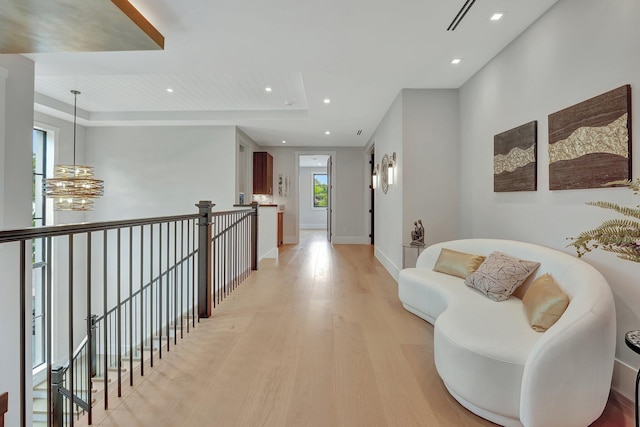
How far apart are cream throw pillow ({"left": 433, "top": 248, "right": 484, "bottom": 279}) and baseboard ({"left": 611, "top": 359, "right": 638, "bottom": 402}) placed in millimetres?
1130

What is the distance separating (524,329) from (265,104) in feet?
16.8

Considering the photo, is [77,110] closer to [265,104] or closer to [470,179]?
[265,104]

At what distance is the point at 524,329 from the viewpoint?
187 cm

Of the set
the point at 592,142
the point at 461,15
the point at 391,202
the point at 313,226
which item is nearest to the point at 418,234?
the point at 391,202

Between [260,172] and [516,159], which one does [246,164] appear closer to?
[260,172]

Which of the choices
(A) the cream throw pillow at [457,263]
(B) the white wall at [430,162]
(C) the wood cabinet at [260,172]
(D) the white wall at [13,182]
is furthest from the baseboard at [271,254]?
(A) the cream throw pillow at [457,263]

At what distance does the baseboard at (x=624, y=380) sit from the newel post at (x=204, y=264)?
3.14m

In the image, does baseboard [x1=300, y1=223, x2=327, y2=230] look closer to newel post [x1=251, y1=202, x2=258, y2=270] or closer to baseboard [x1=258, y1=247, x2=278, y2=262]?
baseboard [x1=258, y1=247, x2=278, y2=262]

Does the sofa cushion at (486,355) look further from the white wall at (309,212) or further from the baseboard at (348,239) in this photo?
A: the white wall at (309,212)

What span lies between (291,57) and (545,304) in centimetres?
312

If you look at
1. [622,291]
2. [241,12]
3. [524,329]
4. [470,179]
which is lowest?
[524,329]

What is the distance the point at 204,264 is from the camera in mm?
2980

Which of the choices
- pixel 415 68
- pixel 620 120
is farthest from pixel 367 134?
pixel 620 120

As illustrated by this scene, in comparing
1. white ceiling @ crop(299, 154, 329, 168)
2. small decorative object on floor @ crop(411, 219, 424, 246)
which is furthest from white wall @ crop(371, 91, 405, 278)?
white ceiling @ crop(299, 154, 329, 168)
